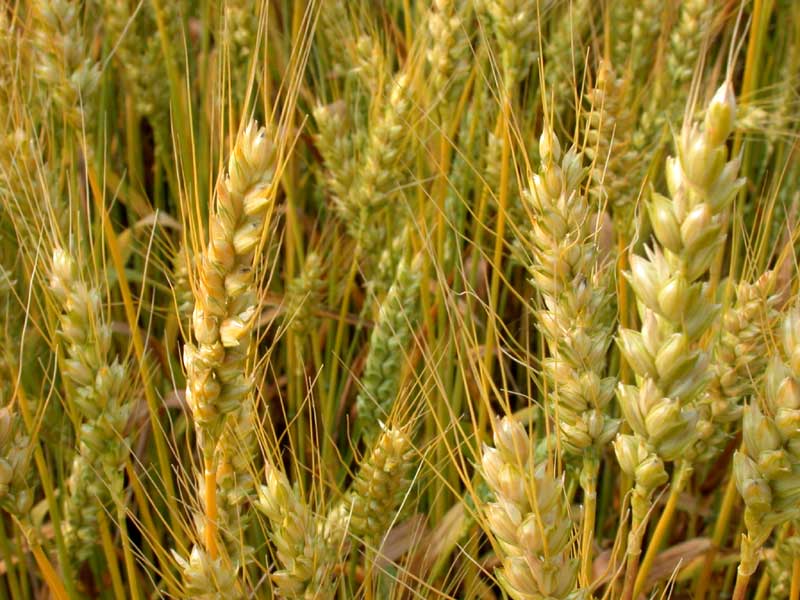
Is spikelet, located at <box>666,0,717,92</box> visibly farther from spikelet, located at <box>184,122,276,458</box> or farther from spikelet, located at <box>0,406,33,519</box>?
spikelet, located at <box>0,406,33,519</box>

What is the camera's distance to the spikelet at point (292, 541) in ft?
2.86

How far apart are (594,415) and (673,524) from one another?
0.94 m

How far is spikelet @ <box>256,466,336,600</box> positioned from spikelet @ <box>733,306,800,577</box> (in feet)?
1.30

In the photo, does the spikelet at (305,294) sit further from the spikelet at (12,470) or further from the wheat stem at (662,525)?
the wheat stem at (662,525)

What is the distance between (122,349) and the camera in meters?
1.76

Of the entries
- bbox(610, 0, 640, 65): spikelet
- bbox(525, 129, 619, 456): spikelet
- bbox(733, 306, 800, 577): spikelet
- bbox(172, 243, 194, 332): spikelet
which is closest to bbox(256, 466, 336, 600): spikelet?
bbox(525, 129, 619, 456): spikelet

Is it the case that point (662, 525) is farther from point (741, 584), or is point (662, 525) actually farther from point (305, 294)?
point (305, 294)

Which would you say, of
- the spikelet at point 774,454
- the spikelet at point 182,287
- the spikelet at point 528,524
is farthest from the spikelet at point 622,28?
the spikelet at point 528,524

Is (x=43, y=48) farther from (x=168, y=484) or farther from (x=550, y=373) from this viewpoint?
(x=550, y=373)

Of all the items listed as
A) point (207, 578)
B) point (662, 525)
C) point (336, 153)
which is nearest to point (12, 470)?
point (207, 578)

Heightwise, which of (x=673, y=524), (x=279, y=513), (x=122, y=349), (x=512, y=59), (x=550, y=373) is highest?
(x=512, y=59)

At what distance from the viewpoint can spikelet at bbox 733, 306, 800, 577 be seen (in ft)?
2.64

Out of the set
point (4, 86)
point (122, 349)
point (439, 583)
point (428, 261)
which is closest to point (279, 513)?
point (439, 583)

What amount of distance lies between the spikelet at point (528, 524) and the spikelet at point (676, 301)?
0.09 m
